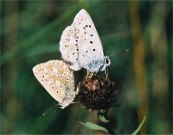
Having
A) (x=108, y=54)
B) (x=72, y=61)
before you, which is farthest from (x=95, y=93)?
(x=108, y=54)

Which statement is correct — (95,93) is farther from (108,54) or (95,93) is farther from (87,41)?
(108,54)

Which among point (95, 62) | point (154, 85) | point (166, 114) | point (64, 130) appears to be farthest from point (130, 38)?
point (95, 62)

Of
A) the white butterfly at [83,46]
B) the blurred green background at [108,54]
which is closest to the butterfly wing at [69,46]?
the white butterfly at [83,46]

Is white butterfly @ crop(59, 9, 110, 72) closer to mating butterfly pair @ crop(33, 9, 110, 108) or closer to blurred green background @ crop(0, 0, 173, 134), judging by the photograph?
mating butterfly pair @ crop(33, 9, 110, 108)

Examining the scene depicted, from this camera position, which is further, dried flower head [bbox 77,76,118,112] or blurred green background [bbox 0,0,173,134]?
blurred green background [bbox 0,0,173,134]

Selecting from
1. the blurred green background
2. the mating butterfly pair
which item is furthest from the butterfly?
the blurred green background

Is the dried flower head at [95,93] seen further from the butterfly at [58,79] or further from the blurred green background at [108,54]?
the blurred green background at [108,54]

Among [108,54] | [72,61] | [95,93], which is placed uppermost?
[72,61]

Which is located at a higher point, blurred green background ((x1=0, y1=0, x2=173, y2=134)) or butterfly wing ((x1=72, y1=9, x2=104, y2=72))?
butterfly wing ((x1=72, y1=9, x2=104, y2=72))
